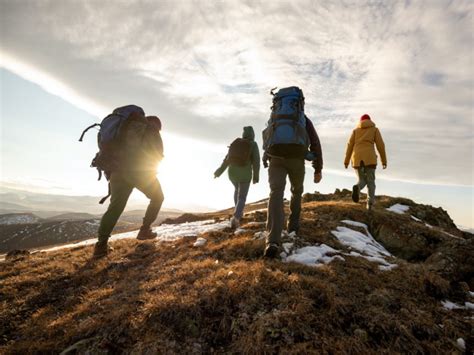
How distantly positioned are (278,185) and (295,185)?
0.86 meters

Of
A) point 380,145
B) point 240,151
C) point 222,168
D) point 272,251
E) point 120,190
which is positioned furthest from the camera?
point 380,145

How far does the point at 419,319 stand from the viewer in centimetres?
388

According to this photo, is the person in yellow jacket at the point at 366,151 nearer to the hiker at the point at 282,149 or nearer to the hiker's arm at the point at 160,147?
the hiker at the point at 282,149

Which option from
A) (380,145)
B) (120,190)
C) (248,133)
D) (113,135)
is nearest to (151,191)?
(120,190)

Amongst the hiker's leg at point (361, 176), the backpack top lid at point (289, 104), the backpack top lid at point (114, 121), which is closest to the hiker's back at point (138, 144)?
the backpack top lid at point (114, 121)

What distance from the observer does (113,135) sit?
725 cm

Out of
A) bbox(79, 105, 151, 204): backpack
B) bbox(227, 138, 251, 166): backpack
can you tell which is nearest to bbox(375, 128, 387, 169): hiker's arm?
bbox(227, 138, 251, 166): backpack

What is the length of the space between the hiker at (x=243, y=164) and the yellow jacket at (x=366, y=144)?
4642 millimetres

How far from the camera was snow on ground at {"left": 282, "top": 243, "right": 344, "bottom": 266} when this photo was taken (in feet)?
19.2

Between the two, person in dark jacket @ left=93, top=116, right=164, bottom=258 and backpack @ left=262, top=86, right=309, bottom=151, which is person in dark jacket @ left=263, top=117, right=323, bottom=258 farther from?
person in dark jacket @ left=93, top=116, right=164, bottom=258

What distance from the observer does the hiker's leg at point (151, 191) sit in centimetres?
793

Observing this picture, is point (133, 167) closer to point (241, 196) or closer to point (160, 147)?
point (160, 147)

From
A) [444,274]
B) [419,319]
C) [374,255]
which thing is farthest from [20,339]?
[444,274]

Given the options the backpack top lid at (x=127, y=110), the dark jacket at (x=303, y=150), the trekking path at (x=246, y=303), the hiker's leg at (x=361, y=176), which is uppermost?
the backpack top lid at (x=127, y=110)
